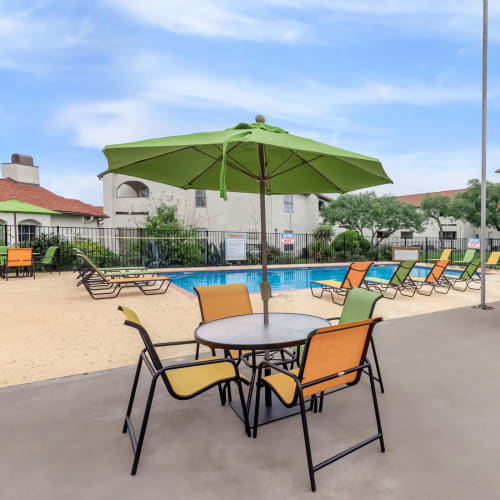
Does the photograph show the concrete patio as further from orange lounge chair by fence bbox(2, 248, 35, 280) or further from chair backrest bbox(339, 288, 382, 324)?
orange lounge chair by fence bbox(2, 248, 35, 280)

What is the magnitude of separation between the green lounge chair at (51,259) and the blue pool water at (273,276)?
13.7ft

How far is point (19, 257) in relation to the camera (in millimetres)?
10461

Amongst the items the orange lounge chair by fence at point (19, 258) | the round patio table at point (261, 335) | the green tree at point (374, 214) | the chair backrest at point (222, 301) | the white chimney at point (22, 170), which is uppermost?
the white chimney at point (22, 170)

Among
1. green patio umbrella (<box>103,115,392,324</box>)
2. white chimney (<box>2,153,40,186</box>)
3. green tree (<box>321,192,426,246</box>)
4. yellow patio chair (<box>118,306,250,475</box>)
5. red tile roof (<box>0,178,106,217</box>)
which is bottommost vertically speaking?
yellow patio chair (<box>118,306,250,475</box>)

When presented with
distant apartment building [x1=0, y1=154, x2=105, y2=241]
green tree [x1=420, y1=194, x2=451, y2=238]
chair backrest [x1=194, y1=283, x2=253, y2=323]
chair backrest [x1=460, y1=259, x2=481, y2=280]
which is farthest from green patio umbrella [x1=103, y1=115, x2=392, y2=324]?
green tree [x1=420, y1=194, x2=451, y2=238]

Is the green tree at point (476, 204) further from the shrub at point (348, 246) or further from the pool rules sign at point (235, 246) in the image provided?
the pool rules sign at point (235, 246)

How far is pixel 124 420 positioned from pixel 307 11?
11729mm

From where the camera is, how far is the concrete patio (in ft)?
5.89

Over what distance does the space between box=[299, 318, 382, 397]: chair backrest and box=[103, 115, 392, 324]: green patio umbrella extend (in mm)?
854

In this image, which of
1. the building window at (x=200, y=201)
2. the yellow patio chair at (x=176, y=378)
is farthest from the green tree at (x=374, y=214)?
the yellow patio chair at (x=176, y=378)

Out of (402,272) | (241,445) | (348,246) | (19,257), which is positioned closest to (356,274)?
(402,272)

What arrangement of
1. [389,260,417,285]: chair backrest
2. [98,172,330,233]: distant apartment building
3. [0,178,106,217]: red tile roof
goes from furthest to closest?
[0,178,106,217]: red tile roof → [98,172,330,233]: distant apartment building → [389,260,417,285]: chair backrest

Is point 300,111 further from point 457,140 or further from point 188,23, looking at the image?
point 457,140

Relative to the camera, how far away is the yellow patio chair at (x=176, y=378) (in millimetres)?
1942
